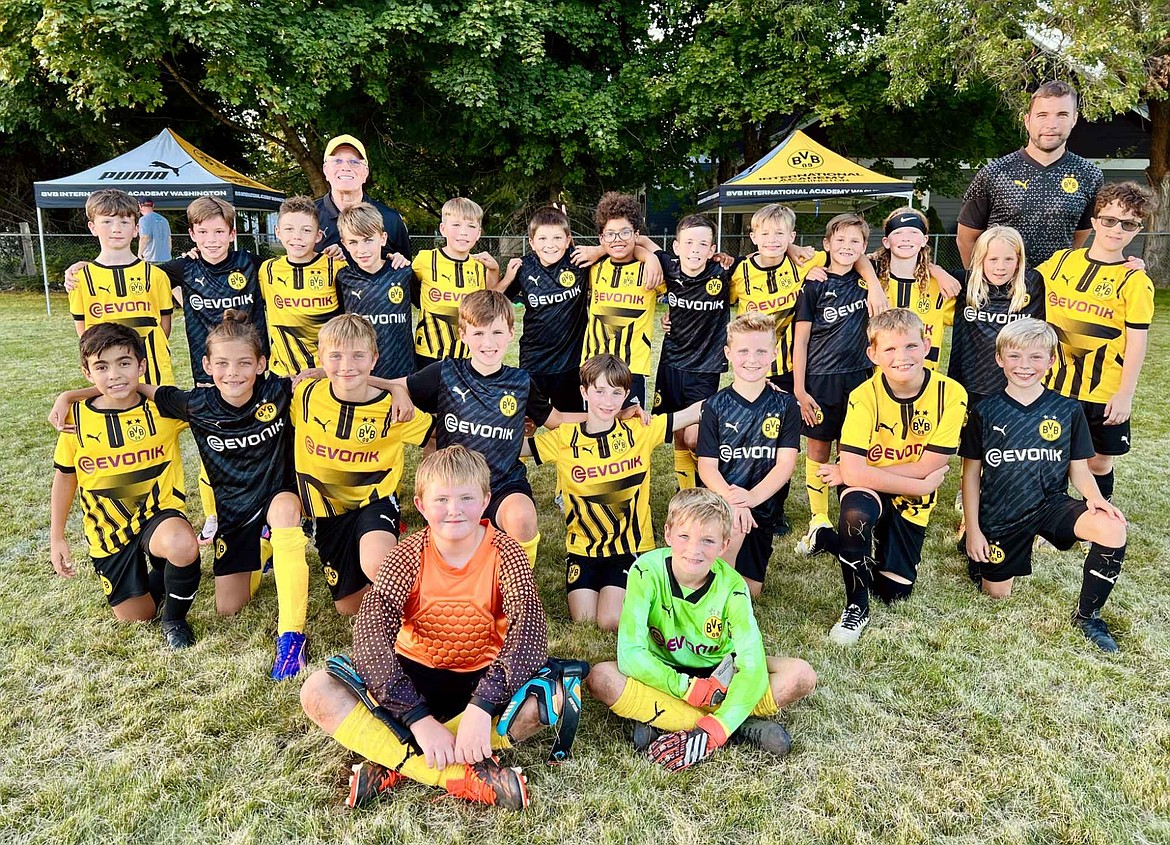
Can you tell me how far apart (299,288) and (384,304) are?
453 mm

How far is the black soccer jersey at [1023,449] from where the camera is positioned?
3.26m

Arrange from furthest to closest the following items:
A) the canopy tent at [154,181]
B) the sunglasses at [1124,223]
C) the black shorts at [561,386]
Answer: the canopy tent at [154,181] < the black shorts at [561,386] < the sunglasses at [1124,223]

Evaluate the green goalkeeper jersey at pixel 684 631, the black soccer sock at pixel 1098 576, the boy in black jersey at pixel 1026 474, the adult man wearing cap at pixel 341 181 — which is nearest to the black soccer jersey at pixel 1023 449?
the boy in black jersey at pixel 1026 474

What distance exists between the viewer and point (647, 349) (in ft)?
14.5

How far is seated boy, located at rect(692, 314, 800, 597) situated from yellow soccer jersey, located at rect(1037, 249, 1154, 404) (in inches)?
64.6

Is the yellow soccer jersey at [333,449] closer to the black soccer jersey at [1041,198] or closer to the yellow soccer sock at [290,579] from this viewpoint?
the yellow soccer sock at [290,579]

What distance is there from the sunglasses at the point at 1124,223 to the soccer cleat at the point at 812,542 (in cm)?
199

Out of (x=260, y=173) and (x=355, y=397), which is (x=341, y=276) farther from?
(x=260, y=173)

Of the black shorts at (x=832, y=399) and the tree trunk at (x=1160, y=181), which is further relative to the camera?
the tree trunk at (x=1160, y=181)

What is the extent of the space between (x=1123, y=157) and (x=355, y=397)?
1000 inches

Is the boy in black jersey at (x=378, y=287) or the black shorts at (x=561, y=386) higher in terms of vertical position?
the boy in black jersey at (x=378, y=287)

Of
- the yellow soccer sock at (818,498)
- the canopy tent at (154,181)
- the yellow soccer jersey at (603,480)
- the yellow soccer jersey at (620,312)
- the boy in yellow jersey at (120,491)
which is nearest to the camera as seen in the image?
the boy in yellow jersey at (120,491)

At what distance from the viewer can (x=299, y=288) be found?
4000 mm

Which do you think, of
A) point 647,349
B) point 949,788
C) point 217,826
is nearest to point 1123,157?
point 647,349
